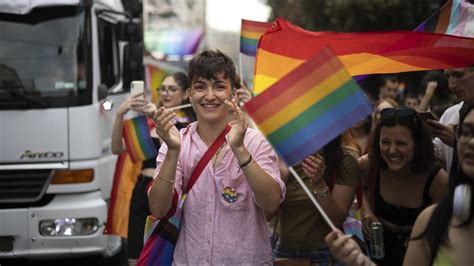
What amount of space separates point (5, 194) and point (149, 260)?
3.38 m

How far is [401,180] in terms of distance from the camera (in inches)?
154

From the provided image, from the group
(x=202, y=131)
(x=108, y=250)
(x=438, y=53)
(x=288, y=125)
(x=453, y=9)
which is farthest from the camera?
(x=108, y=250)

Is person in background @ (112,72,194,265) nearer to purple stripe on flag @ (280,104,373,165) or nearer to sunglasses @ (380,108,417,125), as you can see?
sunglasses @ (380,108,417,125)

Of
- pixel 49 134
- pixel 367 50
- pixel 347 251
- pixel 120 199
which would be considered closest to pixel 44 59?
pixel 49 134

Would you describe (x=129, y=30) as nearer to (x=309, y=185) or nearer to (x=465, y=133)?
(x=309, y=185)

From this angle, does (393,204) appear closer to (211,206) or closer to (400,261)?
(400,261)

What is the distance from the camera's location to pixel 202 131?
3.55 meters

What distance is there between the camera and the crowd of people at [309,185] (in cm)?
271

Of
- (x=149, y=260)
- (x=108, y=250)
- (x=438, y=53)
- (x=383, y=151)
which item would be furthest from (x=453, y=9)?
(x=108, y=250)

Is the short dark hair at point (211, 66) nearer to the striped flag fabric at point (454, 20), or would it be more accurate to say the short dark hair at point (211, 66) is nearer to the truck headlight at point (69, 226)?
the striped flag fabric at point (454, 20)

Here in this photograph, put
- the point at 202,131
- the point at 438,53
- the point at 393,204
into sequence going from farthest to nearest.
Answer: the point at 438,53
the point at 393,204
the point at 202,131

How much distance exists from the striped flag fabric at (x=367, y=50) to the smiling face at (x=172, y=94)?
245 cm

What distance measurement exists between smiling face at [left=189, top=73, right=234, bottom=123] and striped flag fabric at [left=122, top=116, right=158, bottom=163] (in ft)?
7.38

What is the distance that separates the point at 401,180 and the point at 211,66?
118cm
